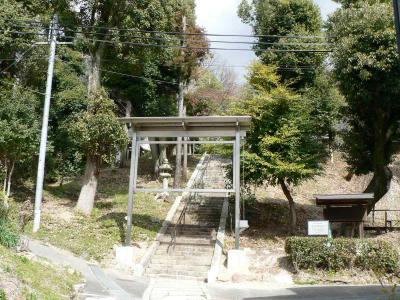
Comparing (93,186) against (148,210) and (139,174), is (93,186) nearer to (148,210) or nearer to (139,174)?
(148,210)

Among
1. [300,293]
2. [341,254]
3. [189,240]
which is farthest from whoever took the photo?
[189,240]

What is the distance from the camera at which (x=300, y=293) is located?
11664 millimetres

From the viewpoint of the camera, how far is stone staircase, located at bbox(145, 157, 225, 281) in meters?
14.2

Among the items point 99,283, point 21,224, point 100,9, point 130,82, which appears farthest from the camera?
point 130,82

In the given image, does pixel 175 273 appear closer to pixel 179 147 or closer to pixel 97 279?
pixel 97 279

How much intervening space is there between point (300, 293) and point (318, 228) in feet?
9.87

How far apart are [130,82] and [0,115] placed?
12687 mm

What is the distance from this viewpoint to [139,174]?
2911 centimetres

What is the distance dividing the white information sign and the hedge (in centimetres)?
53

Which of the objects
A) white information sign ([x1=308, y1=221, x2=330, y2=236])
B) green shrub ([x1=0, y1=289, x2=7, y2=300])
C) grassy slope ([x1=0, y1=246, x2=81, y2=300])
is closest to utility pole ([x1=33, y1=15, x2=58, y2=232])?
grassy slope ([x1=0, y1=246, x2=81, y2=300])

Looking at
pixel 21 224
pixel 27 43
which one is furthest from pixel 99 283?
pixel 27 43

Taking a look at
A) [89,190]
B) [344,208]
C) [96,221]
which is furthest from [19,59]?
[344,208]

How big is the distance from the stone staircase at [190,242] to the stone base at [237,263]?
0.87 metres

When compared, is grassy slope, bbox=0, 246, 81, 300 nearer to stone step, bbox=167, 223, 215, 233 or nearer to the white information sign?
stone step, bbox=167, 223, 215, 233
